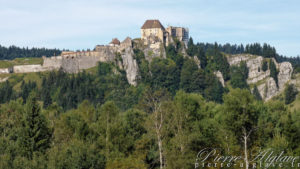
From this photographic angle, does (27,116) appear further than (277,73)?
No

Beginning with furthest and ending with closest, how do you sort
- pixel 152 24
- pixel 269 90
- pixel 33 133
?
pixel 152 24
pixel 269 90
pixel 33 133

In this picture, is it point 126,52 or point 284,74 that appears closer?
point 126,52

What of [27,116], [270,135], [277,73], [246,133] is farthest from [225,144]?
[277,73]

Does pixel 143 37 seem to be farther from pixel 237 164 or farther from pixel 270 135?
pixel 237 164

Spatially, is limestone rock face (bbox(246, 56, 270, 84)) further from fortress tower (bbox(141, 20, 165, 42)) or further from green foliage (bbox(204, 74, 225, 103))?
fortress tower (bbox(141, 20, 165, 42))

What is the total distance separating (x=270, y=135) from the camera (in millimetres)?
64750

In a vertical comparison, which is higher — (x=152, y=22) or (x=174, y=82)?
(x=152, y=22)

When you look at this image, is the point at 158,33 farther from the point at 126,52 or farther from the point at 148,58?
the point at 126,52

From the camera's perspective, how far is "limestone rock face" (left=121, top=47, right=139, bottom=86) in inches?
6166

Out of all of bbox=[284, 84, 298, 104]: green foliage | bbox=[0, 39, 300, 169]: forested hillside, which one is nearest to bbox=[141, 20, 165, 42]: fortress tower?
bbox=[284, 84, 298, 104]: green foliage

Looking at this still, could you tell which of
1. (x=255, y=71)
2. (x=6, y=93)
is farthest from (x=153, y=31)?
(x=6, y=93)

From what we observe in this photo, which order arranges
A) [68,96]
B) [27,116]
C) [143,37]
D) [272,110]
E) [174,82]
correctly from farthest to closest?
[143,37], [174,82], [68,96], [272,110], [27,116]

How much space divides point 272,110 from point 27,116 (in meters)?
44.4

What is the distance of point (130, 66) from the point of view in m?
158
